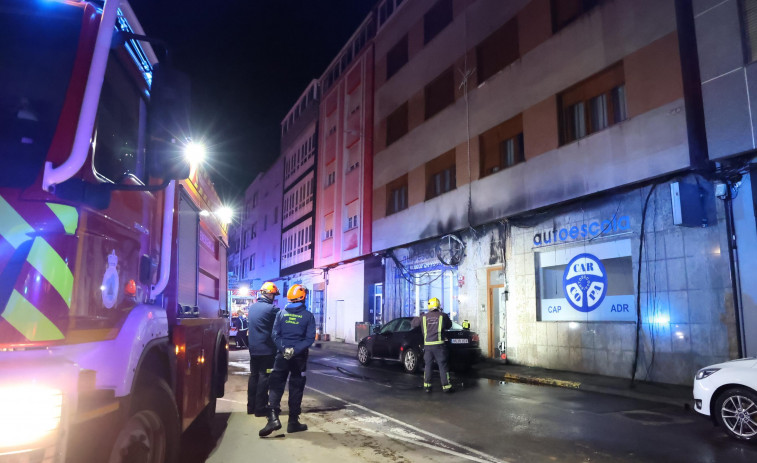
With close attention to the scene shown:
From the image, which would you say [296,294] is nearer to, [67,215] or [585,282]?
[67,215]

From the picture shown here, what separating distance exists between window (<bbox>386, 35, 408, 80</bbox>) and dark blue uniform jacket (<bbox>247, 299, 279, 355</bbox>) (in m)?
18.9

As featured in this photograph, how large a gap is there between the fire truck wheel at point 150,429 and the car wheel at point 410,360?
1015 cm

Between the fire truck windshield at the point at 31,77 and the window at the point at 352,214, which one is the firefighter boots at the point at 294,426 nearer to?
the fire truck windshield at the point at 31,77

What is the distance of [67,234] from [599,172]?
12863mm

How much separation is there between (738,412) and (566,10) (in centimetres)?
1226

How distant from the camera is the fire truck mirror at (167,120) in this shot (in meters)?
3.05

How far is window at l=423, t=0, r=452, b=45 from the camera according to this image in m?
20.7

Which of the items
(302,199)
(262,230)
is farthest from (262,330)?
(262,230)

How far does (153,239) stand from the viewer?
4.00m

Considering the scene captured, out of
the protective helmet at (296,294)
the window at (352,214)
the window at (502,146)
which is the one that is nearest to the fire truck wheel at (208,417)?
the protective helmet at (296,294)

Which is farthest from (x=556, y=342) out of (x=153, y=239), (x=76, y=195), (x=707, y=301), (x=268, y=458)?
(x=76, y=195)

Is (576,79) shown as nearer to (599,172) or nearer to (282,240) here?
(599,172)

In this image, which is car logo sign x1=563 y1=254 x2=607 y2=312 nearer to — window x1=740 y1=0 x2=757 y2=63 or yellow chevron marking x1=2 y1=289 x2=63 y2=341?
window x1=740 y1=0 x2=757 y2=63

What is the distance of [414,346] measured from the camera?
13.9m
